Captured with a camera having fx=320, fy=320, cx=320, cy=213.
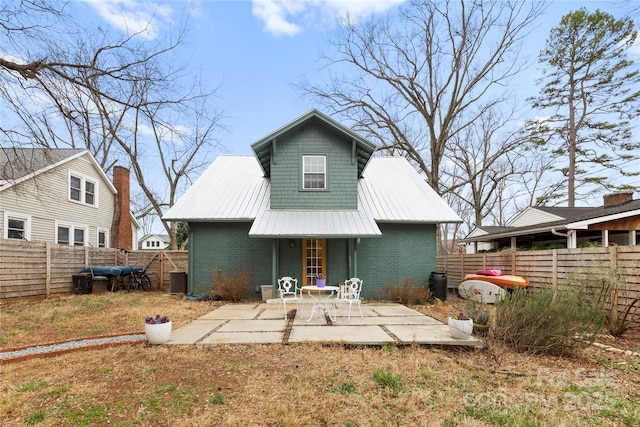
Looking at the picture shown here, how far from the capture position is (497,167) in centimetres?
2748

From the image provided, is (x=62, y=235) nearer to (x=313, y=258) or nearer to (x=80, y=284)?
(x=80, y=284)

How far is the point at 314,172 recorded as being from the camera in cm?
1191

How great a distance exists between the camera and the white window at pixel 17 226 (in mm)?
13570

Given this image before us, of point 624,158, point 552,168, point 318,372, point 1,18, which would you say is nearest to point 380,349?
point 318,372

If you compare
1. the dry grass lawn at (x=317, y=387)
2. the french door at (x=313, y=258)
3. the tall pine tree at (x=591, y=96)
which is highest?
the tall pine tree at (x=591, y=96)

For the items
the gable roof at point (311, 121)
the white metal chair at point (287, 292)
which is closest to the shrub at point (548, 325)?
the white metal chair at point (287, 292)

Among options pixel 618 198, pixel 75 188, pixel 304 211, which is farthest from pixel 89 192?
pixel 618 198

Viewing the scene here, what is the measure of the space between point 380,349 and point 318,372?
1540 mm

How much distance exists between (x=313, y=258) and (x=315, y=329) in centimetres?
503

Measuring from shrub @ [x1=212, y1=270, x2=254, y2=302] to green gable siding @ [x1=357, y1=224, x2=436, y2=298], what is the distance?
4.16 meters

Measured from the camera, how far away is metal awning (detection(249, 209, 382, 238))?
10094 millimetres

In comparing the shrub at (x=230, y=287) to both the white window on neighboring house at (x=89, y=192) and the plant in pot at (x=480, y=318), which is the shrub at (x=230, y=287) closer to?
the plant in pot at (x=480, y=318)

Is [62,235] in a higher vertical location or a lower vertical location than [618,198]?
lower

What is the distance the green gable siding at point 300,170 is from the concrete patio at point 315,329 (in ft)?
13.5
